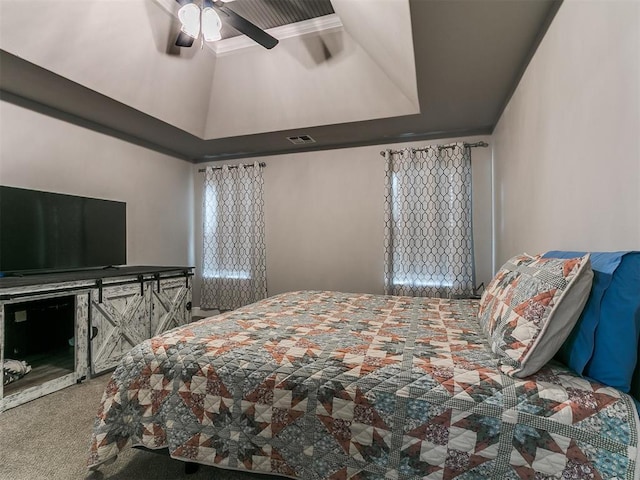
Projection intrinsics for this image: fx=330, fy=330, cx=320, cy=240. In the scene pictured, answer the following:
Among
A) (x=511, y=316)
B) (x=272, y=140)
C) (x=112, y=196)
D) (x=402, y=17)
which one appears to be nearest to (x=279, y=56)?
(x=272, y=140)

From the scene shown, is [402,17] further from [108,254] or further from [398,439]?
[108,254]

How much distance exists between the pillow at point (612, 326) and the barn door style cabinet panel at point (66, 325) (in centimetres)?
305

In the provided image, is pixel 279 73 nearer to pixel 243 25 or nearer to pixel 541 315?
pixel 243 25

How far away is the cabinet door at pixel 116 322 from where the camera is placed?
8.90ft

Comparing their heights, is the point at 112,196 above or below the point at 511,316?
above

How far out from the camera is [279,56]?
3213 mm

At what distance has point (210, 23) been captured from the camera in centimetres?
209

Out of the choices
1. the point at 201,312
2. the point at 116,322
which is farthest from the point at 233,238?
the point at 116,322

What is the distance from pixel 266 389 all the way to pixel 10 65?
2.86 meters

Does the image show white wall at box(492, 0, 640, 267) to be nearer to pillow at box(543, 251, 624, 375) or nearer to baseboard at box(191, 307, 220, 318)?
pillow at box(543, 251, 624, 375)

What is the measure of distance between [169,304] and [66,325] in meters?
0.94

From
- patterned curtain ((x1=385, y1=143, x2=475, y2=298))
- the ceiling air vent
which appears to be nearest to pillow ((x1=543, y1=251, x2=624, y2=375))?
patterned curtain ((x1=385, y1=143, x2=475, y2=298))

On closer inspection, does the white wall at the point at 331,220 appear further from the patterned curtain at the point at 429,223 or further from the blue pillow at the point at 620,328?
the blue pillow at the point at 620,328

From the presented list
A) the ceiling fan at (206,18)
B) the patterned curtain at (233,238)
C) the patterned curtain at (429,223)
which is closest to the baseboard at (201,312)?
the patterned curtain at (233,238)
